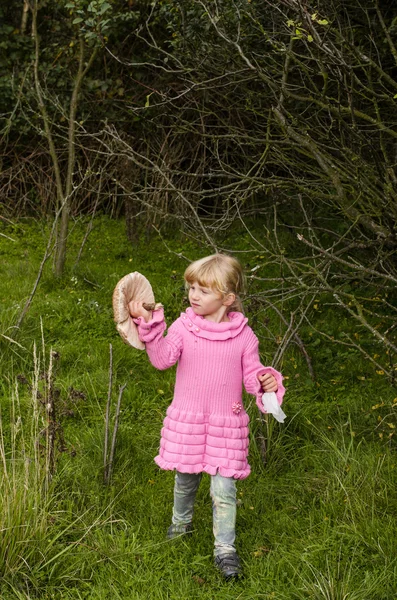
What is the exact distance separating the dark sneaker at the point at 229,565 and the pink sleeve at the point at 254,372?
1.97 feet

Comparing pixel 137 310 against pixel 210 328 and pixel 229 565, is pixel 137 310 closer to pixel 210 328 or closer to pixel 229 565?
pixel 210 328

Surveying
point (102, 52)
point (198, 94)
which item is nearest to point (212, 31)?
point (198, 94)

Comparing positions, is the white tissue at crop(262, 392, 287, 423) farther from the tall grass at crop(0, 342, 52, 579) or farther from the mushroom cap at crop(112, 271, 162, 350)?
the tall grass at crop(0, 342, 52, 579)

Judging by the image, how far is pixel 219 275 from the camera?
119 inches

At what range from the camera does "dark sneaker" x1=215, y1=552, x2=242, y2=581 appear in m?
2.97

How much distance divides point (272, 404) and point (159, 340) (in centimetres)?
51

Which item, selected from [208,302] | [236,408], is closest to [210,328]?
[208,302]

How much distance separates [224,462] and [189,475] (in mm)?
199

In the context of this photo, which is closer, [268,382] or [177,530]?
[268,382]

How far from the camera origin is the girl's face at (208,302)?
304 centimetres

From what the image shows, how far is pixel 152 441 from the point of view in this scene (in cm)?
404

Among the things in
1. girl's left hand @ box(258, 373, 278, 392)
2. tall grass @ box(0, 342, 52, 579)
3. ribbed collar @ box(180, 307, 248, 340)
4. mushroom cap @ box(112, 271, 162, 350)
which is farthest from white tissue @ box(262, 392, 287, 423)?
tall grass @ box(0, 342, 52, 579)

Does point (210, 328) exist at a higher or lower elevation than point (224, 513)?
higher

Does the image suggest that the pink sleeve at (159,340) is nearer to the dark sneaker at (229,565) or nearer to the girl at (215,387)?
the girl at (215,387)
